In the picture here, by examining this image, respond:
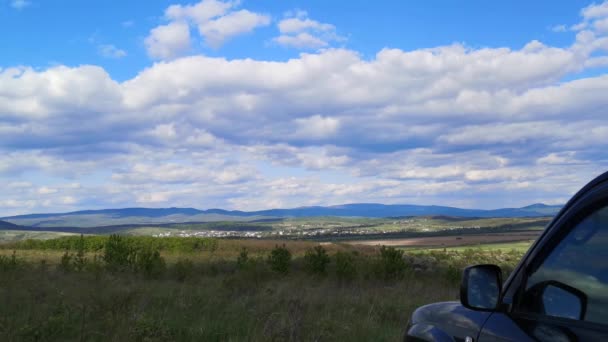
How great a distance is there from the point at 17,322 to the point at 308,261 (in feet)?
58.0

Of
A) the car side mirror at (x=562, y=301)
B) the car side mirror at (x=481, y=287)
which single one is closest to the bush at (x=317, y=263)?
the car side mirror at (x=481, y=287)

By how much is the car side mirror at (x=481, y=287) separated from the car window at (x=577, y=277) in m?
0.13

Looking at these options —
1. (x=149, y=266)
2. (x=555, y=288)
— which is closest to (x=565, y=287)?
(x=555, y=288)

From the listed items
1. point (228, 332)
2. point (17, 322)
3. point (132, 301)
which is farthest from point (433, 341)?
point (132, 301)

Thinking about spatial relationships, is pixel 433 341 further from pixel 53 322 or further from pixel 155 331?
pixel 53 322

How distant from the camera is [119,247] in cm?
2428

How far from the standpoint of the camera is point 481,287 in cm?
246

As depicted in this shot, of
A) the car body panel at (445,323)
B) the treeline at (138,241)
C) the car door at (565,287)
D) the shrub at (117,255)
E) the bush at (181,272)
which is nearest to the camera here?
the car door at (565,287)

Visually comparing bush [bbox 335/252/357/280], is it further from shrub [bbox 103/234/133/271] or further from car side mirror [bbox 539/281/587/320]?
car side mirror [bbox 539/281/587/320]

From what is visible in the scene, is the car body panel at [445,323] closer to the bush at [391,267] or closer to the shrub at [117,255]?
the bush at [391,267]

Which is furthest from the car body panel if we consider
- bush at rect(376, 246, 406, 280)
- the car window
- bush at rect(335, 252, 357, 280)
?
bush at rect(376, 246, 406, 280)

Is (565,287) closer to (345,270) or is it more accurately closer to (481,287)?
(481,287)

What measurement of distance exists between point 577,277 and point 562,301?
0.12m

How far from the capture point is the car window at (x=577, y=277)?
1994 millimetres
